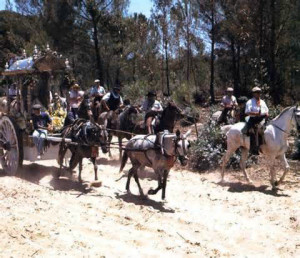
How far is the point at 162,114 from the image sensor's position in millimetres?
11477

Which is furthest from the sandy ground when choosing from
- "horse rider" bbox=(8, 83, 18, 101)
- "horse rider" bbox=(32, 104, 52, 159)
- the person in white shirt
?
"horse rider" bbox=(8, 83, 18, 101)

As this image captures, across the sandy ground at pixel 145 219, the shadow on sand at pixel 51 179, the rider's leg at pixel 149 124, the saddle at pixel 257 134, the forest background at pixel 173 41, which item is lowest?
the sandy ground at pixel 145 219

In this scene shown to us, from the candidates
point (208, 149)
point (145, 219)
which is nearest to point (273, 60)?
point (208, 149)

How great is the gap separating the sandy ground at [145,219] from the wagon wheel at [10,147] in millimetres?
353

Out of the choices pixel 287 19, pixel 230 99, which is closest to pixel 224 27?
pixel 287 19

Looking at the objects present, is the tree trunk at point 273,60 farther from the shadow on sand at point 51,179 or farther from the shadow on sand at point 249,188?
the shadow on sand at point 51,179

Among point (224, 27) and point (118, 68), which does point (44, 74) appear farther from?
point (118, 68)

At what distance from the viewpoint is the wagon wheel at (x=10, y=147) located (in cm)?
1084

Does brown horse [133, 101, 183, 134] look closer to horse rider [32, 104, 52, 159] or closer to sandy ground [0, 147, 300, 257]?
sandy ground [0, 147, 300, 257]

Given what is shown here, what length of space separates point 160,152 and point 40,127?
135 inches

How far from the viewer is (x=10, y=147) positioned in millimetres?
11211

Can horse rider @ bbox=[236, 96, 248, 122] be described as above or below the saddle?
above

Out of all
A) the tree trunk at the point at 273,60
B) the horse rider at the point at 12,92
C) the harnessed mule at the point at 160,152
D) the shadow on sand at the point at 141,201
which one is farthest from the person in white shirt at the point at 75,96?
the tree trunk at the point at 273,60

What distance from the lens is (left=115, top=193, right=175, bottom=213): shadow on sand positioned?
8.66 metres
